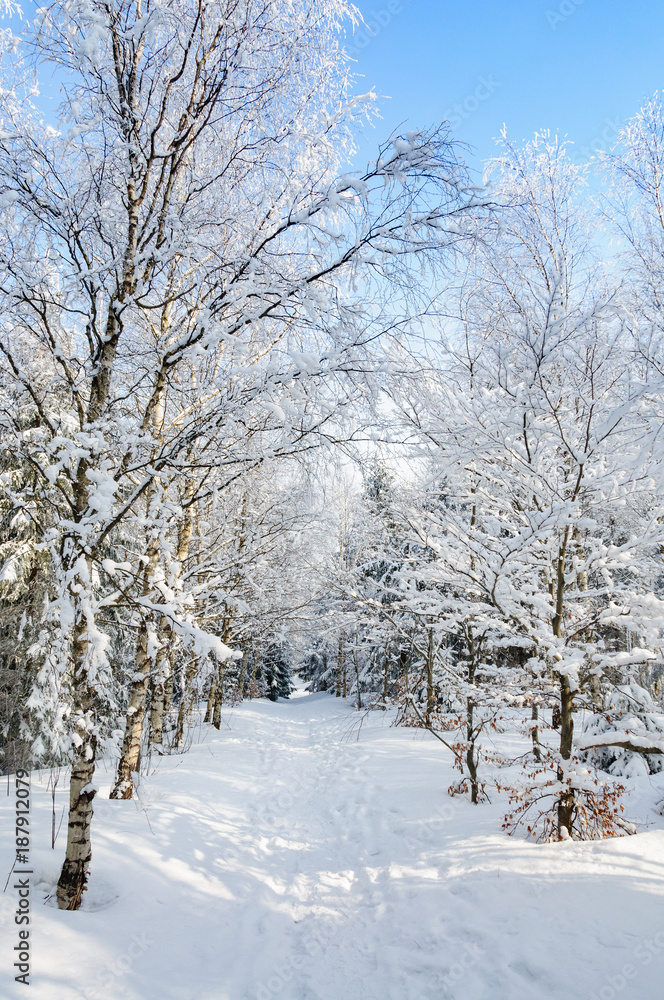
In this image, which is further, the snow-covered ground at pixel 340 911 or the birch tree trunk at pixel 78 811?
the birch tree trunk at pixel 78 811

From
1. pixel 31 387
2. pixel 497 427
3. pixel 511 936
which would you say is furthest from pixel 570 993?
pixel 31 387

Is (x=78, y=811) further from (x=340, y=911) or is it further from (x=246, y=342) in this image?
(x=246, y=342)

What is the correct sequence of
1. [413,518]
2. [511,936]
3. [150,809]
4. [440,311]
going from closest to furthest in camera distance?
[511,936] → [440,311] → [150,809] → [413,518]

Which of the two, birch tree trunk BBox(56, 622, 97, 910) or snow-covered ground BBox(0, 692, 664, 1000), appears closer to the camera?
snow-covered ground BBox(0, 692, 664, 1000)

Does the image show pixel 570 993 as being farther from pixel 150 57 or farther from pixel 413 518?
pixel 150 57

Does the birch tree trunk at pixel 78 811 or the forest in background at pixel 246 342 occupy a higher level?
the forest in background at pixel 246 342

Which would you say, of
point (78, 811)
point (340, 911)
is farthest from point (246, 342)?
point (340, 911)

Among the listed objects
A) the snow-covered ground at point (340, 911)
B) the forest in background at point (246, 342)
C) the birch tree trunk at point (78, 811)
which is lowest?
the snow-covered ground at point (340, 911)

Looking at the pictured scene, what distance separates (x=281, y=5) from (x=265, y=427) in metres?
2.97

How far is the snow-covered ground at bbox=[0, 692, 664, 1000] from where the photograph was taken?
252 centimetres

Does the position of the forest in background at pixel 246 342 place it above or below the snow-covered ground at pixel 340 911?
above

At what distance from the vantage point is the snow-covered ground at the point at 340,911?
2.52 m

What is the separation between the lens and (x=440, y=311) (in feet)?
10.3

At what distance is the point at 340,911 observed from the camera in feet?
11.6
